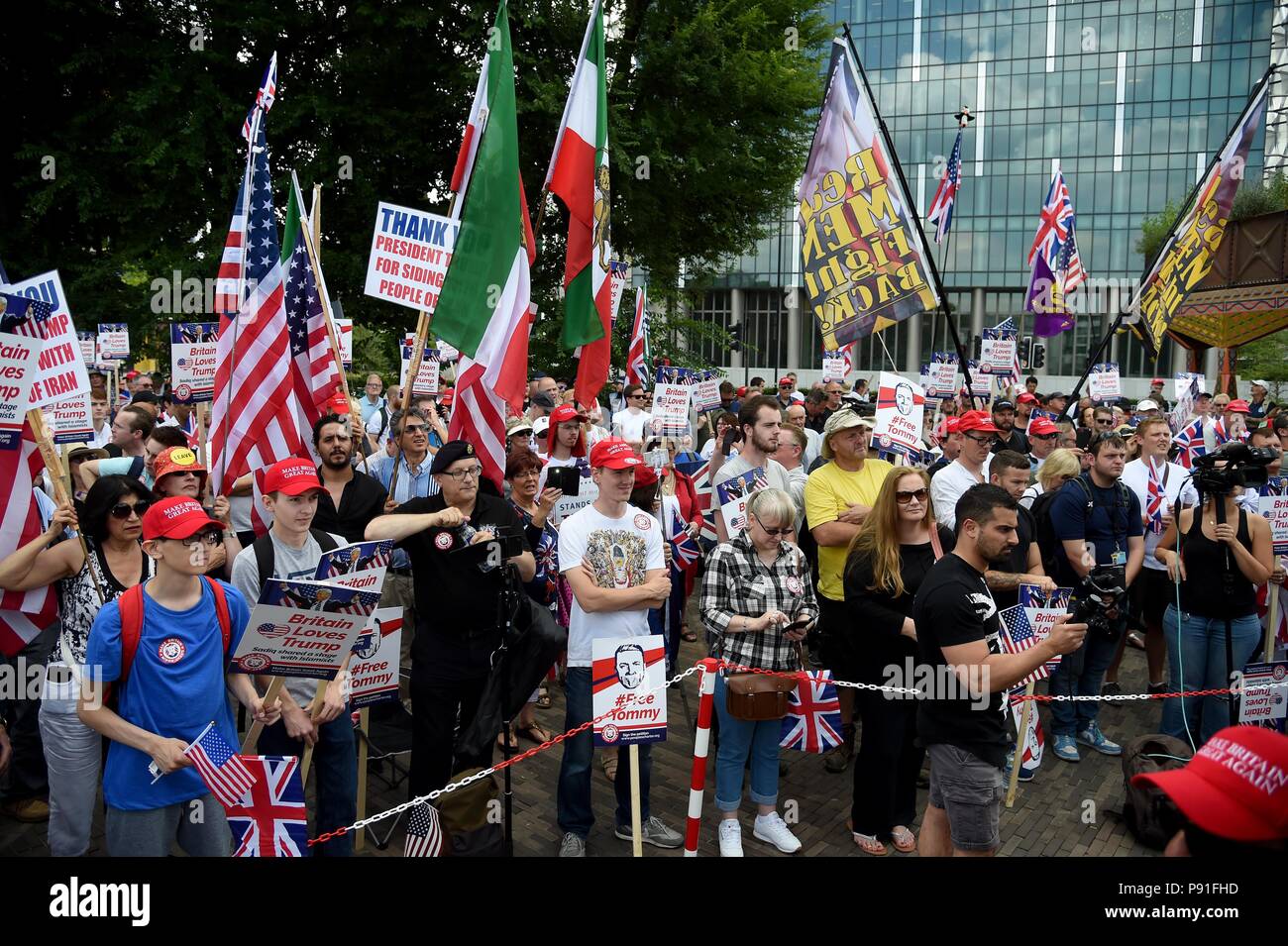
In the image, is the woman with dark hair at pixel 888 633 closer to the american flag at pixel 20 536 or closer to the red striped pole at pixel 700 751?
the red striped pole at pixel 700 751

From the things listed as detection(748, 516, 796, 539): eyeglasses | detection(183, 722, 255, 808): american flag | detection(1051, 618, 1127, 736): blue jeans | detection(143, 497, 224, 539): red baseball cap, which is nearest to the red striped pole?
detection(748, 516, 796, 539): eyeglasses

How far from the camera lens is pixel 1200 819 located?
1.87 meters

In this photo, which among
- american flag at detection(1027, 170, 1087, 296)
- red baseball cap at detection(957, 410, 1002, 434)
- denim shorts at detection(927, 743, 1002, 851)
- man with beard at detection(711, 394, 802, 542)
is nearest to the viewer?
denim shorts at detection(927, 743, 1002, 851)

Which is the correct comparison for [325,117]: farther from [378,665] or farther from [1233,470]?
[1233,470]

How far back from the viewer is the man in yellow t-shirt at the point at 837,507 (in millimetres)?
5582

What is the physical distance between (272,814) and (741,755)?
102 inches

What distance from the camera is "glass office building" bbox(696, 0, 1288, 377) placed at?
57.4 metres

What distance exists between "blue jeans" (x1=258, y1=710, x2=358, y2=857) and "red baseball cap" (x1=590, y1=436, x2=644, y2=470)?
6.16 feet

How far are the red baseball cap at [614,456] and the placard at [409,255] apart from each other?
1.81 m

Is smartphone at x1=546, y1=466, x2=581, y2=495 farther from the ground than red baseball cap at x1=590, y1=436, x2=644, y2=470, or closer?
closer

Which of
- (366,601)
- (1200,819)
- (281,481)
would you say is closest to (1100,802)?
(1200,819)

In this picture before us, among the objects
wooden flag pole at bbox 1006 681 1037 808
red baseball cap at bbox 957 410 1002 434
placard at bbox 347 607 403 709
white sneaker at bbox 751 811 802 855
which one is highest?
red baseball cap at bbox 957 410 1002 434

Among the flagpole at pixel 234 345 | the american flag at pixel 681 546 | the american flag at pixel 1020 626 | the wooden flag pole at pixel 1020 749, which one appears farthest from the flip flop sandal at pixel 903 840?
the flagpole at pixel 234 345

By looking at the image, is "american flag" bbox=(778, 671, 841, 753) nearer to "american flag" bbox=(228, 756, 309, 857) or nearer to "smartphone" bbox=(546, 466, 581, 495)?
"smartphone" bbox=(546, 466, 581, 495)
